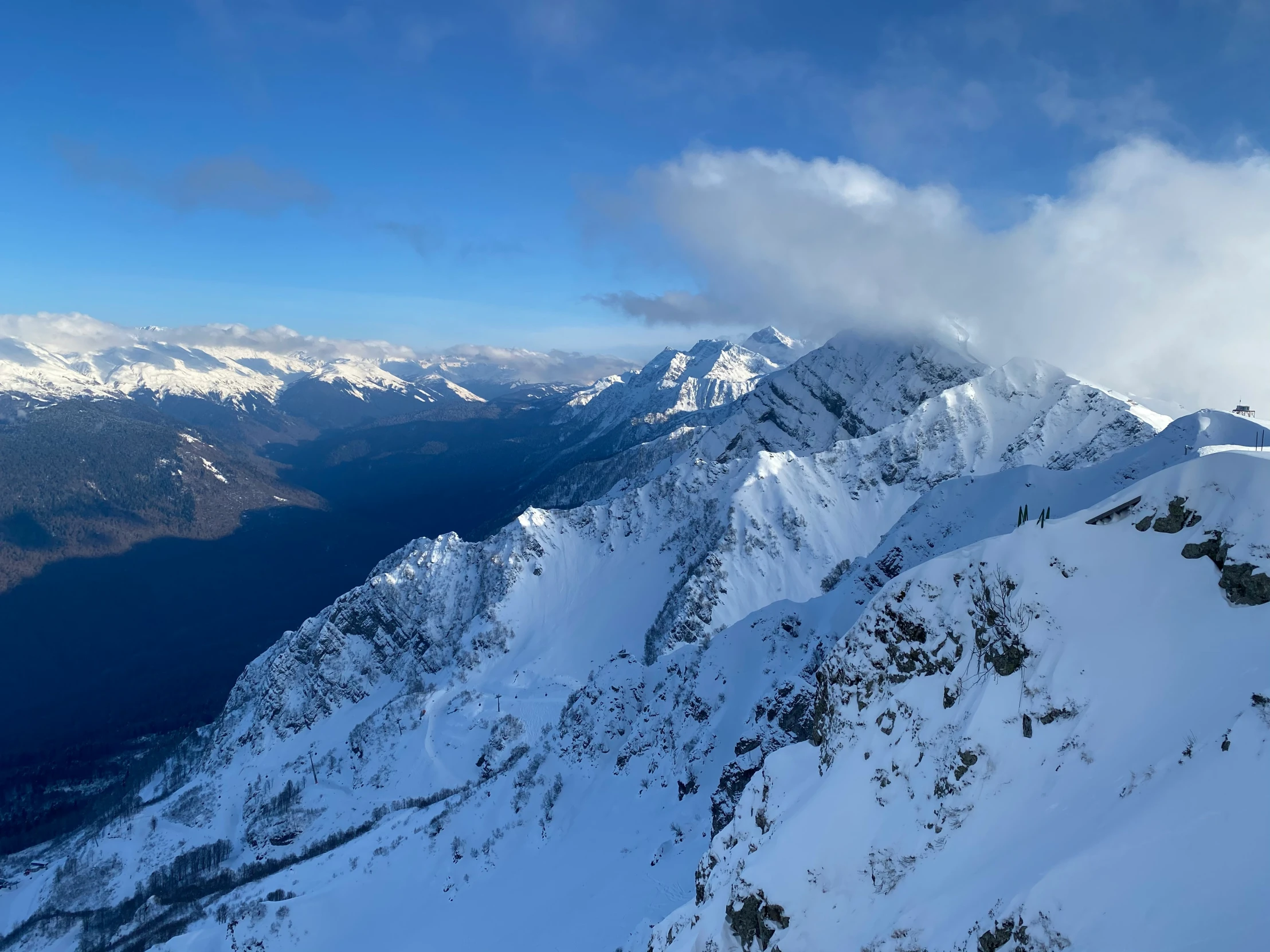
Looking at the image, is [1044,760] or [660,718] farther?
[660,718]

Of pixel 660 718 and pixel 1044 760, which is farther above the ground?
pixel 1044 760

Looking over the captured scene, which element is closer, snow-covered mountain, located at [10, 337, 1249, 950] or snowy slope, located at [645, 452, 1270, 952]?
snowy slope, located at [645, 452, 1270, 952]

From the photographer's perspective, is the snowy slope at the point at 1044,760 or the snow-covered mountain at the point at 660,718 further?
the snow-covered mountain at the point at 660,718

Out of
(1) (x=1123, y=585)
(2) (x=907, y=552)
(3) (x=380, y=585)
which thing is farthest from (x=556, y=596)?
(1) (x=1123, y=585)

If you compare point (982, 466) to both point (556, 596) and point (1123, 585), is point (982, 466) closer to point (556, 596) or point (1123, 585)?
point (556, 596)
